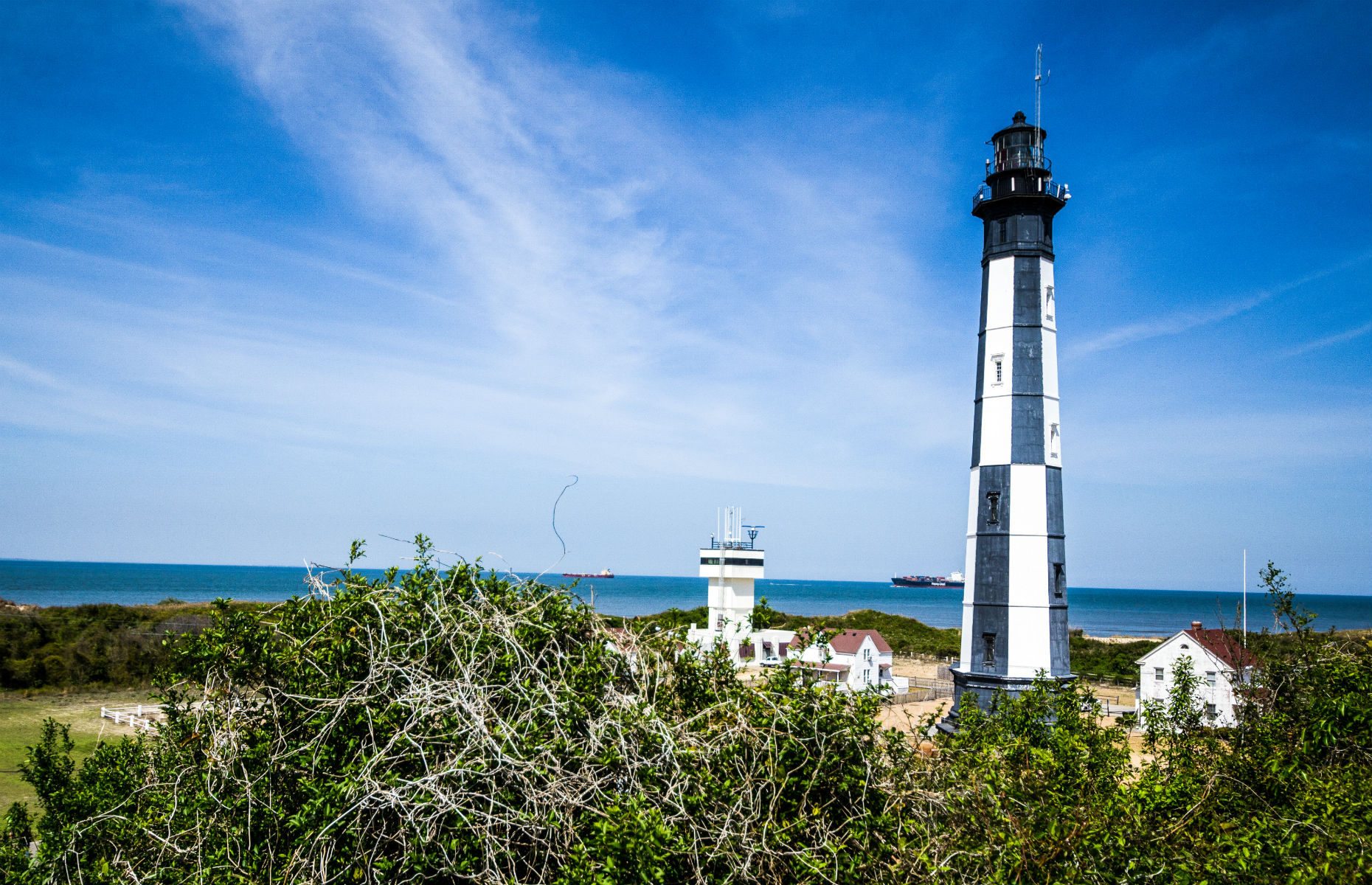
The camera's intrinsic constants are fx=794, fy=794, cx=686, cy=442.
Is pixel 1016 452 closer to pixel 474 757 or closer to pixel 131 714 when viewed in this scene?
pixel 474 757

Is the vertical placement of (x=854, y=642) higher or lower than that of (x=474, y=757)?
lower

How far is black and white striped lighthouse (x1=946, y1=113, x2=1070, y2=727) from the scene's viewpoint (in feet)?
54.1

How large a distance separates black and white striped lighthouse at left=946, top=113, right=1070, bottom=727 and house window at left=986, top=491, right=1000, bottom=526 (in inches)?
0.9

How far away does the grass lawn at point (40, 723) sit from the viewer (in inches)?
695

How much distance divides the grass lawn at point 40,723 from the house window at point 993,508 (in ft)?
59.8

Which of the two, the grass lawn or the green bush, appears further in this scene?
the grass lawn

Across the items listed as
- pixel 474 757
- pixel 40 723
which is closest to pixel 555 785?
pixel 474 757

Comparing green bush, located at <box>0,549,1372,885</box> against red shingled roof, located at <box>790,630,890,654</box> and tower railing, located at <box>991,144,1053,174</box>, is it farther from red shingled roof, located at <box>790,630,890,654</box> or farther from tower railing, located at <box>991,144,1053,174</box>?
red shingled roof, located at <box>790,630,890,654</box>

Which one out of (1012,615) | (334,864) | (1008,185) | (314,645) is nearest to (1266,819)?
(334,864)

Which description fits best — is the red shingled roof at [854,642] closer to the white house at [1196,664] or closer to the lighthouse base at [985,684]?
the white house at [1196,664]

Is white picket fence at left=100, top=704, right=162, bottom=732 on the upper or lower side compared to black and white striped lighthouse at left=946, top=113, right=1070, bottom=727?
lower

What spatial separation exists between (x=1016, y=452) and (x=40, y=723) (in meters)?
30.2

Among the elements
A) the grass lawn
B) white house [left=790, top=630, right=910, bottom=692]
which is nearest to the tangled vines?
the grass lawn

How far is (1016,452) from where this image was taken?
55.5ft
